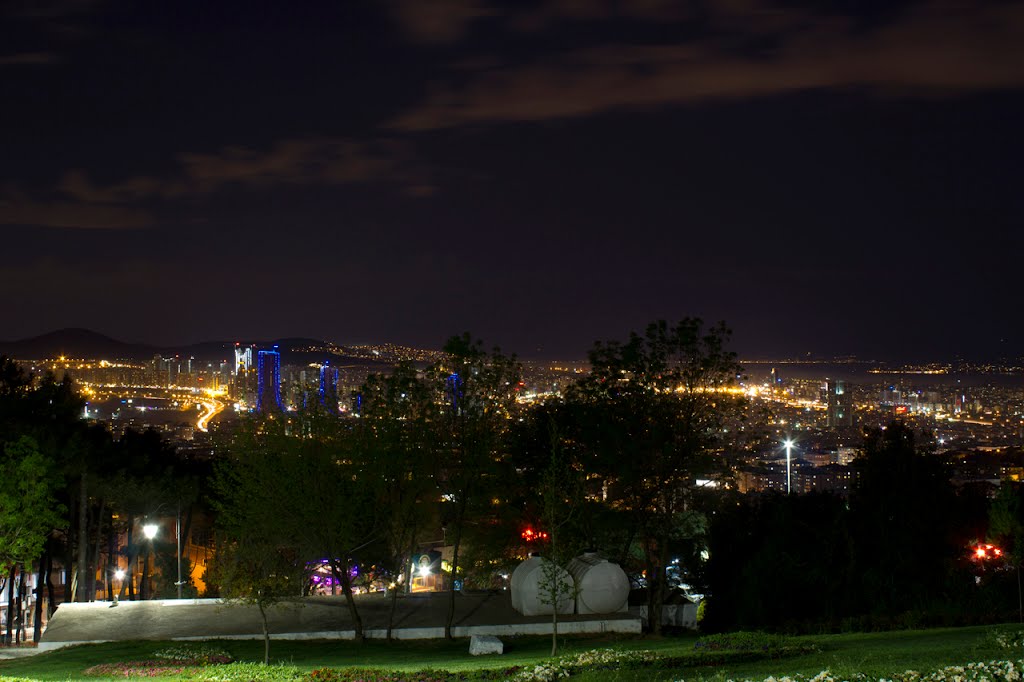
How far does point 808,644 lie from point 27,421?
2784 cm

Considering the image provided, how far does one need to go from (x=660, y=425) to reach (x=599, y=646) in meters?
7.61

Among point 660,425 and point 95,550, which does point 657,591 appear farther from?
point 95,550

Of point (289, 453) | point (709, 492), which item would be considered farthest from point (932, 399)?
point (289, 453)

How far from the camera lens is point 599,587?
988 inches

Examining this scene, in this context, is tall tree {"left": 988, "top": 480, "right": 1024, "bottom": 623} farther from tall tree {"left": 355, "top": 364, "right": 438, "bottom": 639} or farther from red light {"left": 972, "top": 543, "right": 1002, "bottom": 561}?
tall tree {"left": 355, "top": 364, "right": 438, "bottom": 639}

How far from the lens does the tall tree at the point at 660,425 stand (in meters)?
26.1

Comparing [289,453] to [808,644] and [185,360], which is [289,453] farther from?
[185,360]

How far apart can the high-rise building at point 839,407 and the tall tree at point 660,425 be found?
9052 cm

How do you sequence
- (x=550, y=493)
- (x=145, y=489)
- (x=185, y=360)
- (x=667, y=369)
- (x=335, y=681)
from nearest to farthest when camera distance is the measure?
(x=335, y=681), (x=550, y=493), (x=667, y=369), (x=145, y=489), (x=185, y=360)

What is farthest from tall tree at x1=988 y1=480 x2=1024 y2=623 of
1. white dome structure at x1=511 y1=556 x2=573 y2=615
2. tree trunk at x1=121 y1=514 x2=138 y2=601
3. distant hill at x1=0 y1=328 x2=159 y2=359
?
distant hill at x1=0 y1=328 x2=159 y2=359

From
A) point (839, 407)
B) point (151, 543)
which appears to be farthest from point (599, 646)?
point (839, 407)

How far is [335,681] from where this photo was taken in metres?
14.9

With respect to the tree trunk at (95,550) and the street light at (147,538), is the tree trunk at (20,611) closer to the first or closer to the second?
the tree trunk at (95,550)

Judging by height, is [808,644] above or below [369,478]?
below
